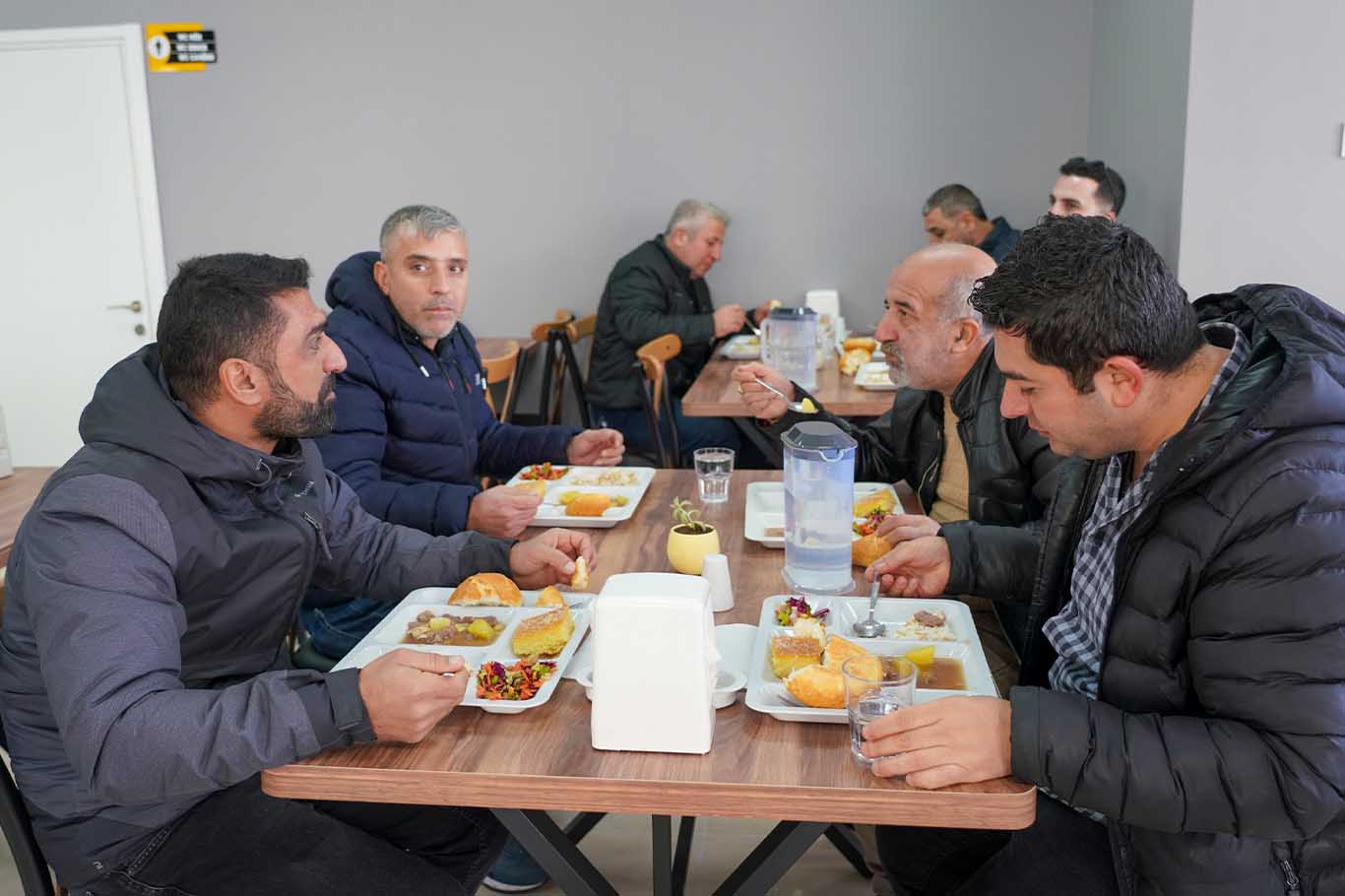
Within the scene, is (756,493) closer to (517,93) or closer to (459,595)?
(459,595)

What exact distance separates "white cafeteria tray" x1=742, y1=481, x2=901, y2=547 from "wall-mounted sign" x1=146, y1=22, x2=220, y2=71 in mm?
4332

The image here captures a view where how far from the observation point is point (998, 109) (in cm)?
546

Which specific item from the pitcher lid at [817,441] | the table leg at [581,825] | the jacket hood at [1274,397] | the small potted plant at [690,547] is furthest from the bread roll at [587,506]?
the jacket hood at [1274,397]

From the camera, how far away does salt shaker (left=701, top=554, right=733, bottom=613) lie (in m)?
1.89

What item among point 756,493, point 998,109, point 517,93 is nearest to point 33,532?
point 756,493

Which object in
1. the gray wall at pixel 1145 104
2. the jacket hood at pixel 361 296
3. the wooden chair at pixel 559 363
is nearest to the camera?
the jacket hood at pixel 361 296

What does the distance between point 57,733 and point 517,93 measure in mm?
4504

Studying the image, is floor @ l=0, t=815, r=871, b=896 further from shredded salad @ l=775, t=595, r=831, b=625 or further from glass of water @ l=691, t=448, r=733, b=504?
shredded salad @ l=775, t=595, r=831, b=625

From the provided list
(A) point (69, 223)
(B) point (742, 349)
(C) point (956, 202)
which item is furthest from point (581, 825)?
(A) point (69, 223)

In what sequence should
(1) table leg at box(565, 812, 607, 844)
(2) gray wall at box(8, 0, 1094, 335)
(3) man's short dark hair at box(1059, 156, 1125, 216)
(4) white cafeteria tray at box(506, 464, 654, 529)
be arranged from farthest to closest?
(2) gray wall at box(8, 0, 1094, 335), (3) man's short dark hair at box(1059, 156, 1125, 216), (1) table leg at box(565, 812, 607, 844), (4) white cafeteria tray at box(506, 464, 654, 529)

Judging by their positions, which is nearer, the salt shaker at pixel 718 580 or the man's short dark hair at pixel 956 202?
the salt shaker at pixel 718 580

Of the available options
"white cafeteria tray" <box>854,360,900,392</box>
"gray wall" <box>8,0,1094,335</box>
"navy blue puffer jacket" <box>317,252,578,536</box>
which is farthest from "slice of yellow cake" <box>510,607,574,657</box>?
"gray wall" <box>8,0,1094,335</box>

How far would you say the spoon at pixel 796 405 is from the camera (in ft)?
9.86

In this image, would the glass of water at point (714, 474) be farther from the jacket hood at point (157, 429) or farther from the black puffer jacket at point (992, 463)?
the jacket hood at point (157, 429)
